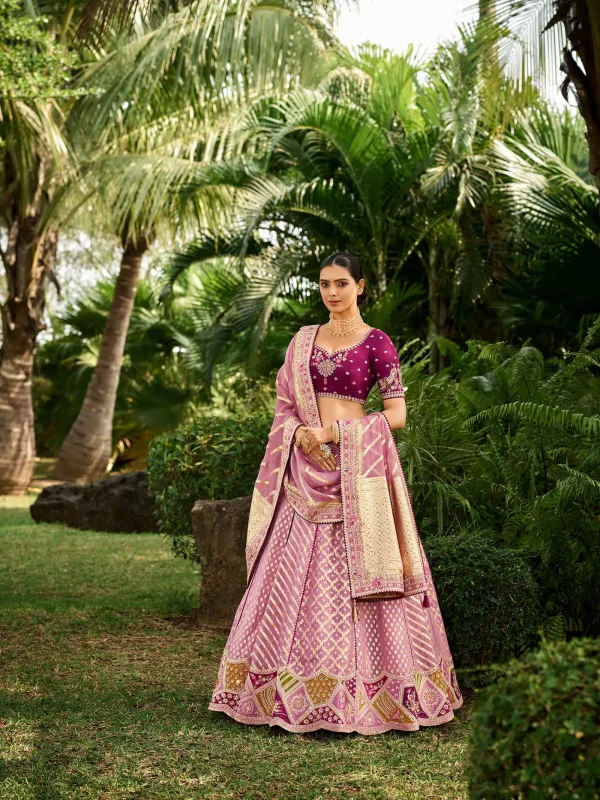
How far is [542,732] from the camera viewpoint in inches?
74.7

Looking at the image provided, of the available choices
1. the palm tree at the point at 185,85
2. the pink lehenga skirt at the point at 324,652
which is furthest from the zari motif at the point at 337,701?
the palm tree at the point at 185,85

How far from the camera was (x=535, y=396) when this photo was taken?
17.8 ft

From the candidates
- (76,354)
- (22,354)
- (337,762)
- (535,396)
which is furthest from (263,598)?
(76,354)

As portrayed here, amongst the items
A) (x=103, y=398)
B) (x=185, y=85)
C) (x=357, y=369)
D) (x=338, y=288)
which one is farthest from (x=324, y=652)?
(x=103, y=398)

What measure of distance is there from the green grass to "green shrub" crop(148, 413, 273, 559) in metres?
0.62

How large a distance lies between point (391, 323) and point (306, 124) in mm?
2182

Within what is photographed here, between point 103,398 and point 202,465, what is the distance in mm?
8247

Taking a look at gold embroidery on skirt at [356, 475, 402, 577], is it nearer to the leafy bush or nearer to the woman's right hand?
the woman's right hand

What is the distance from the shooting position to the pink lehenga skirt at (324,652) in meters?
3.80

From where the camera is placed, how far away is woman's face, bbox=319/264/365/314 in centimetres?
408

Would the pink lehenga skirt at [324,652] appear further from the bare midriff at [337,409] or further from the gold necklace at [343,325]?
the gold necklace at [343,325]

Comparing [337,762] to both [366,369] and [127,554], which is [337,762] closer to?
[366,369]

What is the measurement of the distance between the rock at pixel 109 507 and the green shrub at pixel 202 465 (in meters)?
4.10

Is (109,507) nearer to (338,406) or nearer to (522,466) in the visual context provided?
(522,466)
